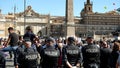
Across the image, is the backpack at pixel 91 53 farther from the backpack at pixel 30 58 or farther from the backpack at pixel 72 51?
the backpack at pixel 30 58

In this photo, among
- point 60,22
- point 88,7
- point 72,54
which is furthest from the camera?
point 88,7

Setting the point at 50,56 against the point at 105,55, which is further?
the point at 105,55

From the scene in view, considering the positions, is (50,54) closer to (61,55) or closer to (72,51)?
(72,51)

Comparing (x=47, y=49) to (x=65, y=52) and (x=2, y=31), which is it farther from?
(x=2, y=31)

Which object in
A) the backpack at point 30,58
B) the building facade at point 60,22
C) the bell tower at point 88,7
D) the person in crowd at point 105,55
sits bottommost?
the building facade at point 60,22

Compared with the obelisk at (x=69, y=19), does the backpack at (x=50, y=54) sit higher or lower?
higher

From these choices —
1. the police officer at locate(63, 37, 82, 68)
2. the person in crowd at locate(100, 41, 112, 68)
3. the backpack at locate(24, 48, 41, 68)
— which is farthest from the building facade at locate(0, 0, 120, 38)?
the backpack at locate(24, 48, 41, 68)

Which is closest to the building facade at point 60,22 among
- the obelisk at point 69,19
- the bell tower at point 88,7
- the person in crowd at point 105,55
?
the bell tower at point 88,7

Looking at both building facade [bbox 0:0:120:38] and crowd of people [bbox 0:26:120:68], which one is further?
→ building facade [bbox 0:0:120:38]

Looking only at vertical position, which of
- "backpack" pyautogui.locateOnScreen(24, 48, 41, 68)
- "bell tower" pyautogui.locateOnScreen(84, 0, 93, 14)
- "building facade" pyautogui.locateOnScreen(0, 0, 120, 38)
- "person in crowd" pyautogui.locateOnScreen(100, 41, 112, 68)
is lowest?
"building facade" pyautogui.locateOnScreen(0, 0, 120, 38)

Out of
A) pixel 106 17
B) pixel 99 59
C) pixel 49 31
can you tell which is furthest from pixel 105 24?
pixel 99 59

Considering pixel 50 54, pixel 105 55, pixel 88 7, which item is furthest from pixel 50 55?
pixel 88 7

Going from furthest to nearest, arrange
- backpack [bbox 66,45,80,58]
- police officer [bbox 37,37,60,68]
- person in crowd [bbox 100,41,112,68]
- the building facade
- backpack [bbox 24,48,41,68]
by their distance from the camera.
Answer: the building facade < person in crowd [bbox 100,41,112,68] < backpack [bbox 66,45,80,58] < police officer [bbox 37,37,60,68] < backpack [bbox 24,48,41,68]

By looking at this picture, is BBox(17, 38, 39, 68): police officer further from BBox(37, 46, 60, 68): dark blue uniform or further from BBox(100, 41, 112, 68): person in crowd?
BBox(100, 41, 112, 68): person in crowd
